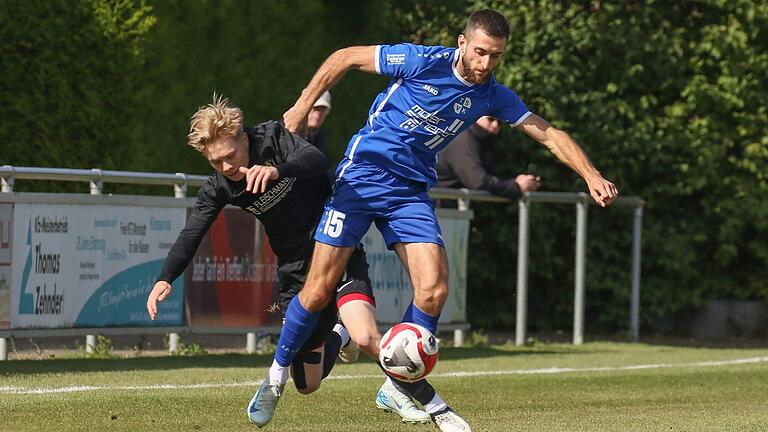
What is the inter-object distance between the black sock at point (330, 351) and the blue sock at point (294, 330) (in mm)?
412

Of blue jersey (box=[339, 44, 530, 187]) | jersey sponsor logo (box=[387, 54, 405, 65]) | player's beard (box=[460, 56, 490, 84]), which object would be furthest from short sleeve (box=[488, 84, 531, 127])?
jersey sponsor logo (box=[387, 54, 405, 65])

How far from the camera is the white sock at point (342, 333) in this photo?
8.51 m

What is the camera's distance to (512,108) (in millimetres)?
7934

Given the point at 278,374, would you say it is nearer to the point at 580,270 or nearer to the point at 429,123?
the point at 429,123

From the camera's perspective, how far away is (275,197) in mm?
7801

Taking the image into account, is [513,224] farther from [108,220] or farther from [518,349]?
[108,220]

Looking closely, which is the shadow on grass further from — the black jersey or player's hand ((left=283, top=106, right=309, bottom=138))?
player's hand ((left=283, top=106, right=309, bottom=138))

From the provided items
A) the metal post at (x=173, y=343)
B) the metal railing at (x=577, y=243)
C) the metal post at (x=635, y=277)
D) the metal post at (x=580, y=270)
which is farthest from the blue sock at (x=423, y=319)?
the metal post at (x=635, y=277)

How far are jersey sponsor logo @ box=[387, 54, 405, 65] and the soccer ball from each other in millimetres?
1462

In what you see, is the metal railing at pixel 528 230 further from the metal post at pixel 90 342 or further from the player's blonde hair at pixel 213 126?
the player's blonde hair at pixel 213 126

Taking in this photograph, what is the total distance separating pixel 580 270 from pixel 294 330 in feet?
25.2

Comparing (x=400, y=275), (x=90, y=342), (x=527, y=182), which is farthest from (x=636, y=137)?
(x=90, y=342)

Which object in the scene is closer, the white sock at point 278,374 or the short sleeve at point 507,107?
the white sock at point 278,374

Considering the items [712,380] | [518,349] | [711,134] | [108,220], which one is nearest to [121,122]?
[108,220]
